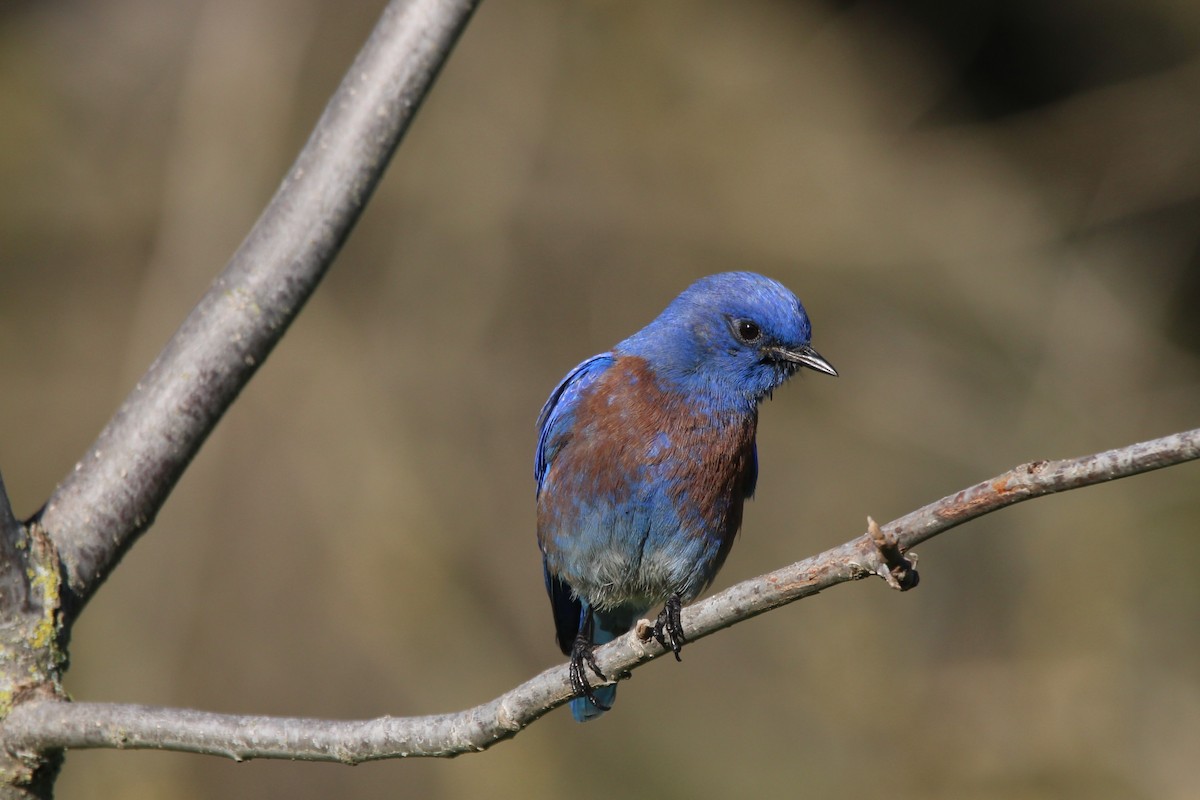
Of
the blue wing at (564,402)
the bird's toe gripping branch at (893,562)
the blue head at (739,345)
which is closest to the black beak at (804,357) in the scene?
the blue head at (739,345)

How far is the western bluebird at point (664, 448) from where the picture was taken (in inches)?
162

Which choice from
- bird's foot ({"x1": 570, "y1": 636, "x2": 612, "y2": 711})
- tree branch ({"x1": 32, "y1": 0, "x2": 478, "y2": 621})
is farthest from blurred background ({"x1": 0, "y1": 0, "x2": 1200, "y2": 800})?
tree branch ({"x1": 32, "y1": 0, "x2": 478, "y2": 621})

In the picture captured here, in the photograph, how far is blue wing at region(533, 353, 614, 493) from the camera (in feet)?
14.6

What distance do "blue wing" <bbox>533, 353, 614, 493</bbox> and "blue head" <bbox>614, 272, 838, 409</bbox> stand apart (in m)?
0.19

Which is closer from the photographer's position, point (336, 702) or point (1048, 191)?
point (336, 702)

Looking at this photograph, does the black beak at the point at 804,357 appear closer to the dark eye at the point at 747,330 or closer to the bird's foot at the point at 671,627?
the dark eye at the point at 747,330

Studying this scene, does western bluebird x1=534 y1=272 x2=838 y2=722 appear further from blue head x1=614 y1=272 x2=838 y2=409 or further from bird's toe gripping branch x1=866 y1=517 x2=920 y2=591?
bird's toe gripping branch x1=866 y1=517 x2=920 y2=591

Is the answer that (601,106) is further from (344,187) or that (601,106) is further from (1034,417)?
(344,187)

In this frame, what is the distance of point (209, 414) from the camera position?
10.8 feet

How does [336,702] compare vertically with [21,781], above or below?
above

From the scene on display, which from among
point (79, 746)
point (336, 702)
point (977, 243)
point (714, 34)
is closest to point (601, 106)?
point (714, 34)

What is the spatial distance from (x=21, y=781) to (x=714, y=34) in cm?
755

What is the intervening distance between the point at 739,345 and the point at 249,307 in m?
1.87

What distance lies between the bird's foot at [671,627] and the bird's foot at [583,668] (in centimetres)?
20
